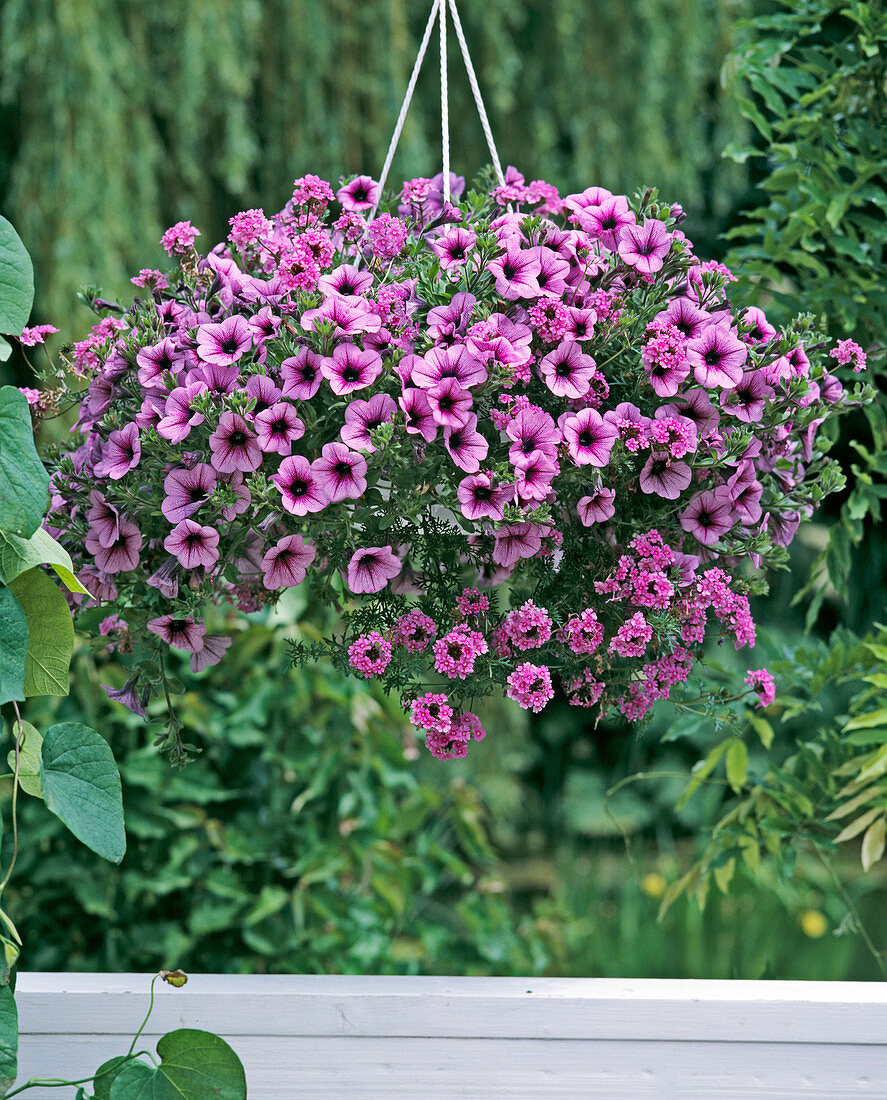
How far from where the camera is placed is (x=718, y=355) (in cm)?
71

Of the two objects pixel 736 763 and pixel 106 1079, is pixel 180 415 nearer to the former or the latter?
pixel 106 1079

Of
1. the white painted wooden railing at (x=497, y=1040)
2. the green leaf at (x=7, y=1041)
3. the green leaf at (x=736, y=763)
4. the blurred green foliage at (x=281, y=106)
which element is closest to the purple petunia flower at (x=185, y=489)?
the green leaf at (x=7, y=1041)

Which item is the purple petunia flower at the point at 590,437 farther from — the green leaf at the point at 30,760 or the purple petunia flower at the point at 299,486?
the green leaf at the point at 30,760

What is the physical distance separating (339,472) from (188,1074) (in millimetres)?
420

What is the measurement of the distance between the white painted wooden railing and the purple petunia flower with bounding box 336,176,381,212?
2.15 feet

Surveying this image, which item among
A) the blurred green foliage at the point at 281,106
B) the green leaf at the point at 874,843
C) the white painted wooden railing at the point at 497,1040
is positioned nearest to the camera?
the white painted wooden railing at the point at 497,1040

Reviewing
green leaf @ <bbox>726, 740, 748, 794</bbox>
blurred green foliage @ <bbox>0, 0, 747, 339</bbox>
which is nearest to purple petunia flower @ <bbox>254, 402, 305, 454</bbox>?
green leaf @ <bbox>726, 740, 748, 794</bbox>

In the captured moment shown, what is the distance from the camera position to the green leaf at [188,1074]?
68cm

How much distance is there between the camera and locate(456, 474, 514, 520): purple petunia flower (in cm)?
67

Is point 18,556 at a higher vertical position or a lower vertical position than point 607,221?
lower

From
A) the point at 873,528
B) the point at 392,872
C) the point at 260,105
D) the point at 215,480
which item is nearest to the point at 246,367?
the point at 215,480

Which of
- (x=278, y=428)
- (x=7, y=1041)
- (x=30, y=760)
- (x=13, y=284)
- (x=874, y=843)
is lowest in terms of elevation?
(x=874, y=843)

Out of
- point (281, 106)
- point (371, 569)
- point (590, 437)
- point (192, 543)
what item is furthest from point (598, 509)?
point (281, 106)

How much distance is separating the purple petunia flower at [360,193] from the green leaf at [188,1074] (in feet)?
2.11
